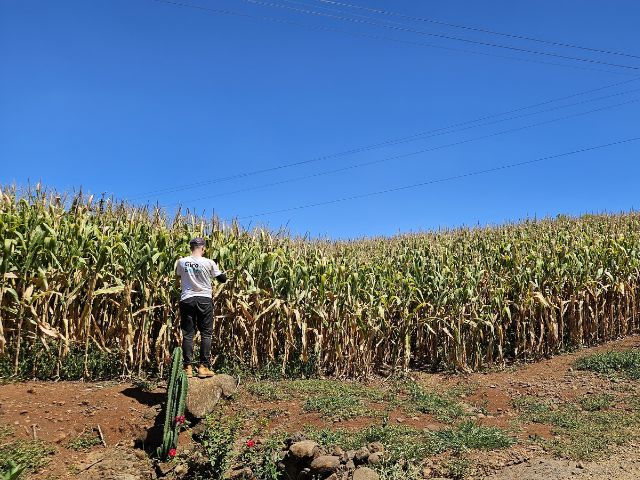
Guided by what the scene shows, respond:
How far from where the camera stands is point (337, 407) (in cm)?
766

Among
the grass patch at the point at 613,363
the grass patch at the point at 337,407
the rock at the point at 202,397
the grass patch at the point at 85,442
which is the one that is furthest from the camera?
the grass patch at the point at 613,363

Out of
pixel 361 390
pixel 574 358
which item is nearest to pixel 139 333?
pixel 361 390

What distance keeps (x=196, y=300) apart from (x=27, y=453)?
2.88 meters

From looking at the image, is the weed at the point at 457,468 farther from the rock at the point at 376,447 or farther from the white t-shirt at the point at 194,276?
the white t-shirt at the point at 194,276

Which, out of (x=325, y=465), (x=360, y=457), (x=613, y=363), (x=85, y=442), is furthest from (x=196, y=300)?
(x=613, y=363)

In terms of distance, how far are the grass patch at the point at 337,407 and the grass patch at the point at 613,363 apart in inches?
210

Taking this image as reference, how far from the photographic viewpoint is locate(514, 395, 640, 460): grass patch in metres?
6.11

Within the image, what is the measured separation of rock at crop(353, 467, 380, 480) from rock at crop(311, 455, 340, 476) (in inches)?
10.5

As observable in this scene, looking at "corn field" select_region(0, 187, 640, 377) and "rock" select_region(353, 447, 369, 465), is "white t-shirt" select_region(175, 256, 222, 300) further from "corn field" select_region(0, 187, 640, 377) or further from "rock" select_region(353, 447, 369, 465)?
"rock" select_region(353, 447, 369, 465)

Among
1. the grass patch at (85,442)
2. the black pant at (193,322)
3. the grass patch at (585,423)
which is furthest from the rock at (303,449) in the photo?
the grass patch at (585,423)

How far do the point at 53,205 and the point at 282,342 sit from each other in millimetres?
5019

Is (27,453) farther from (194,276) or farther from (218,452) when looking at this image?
(194,276)

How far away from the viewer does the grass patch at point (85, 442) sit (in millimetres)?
6180

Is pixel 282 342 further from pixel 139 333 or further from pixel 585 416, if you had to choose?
pixel 585 416
